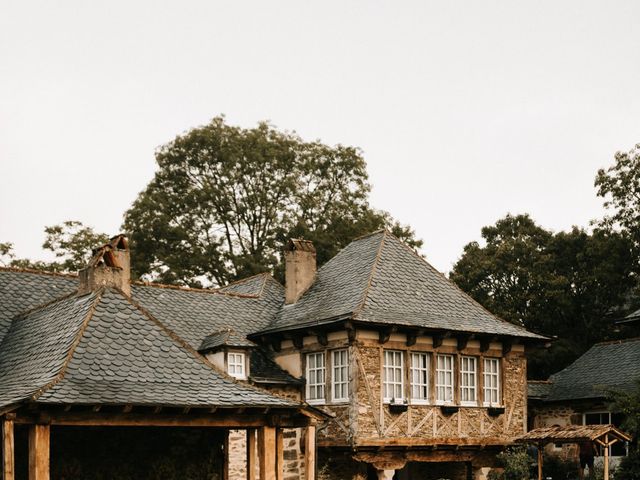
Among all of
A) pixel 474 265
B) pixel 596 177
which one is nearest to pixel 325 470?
pixel 474 265

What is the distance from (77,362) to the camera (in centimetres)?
1647

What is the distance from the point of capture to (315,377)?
24969 mm

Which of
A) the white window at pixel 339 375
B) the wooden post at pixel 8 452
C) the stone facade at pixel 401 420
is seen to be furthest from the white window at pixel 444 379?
the wooden post at pixel 8 452

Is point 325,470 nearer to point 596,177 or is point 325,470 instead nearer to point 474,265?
point 474,265

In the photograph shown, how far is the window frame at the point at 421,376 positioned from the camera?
81.0ft

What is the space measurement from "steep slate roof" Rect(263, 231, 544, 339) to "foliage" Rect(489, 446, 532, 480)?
3024 millimetres

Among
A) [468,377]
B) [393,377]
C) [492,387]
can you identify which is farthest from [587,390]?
[393,377]

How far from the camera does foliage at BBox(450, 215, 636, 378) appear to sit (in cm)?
3888

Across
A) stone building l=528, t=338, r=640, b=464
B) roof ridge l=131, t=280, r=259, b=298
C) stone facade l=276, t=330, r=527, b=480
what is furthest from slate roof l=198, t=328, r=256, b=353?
stone building l=528, t=338, r=640, b=464

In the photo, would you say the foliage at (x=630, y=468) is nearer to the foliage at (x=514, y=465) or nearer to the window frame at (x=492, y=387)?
the foliage at (x=514, y=465)

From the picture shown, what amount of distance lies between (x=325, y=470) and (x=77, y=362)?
9896mm

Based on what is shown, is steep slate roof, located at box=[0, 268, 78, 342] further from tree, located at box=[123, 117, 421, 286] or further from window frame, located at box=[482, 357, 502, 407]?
tree, located at box=[123, 117, 421, 286]

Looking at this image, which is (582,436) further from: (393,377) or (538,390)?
(538,390)

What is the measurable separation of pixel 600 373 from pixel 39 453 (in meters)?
18.8
